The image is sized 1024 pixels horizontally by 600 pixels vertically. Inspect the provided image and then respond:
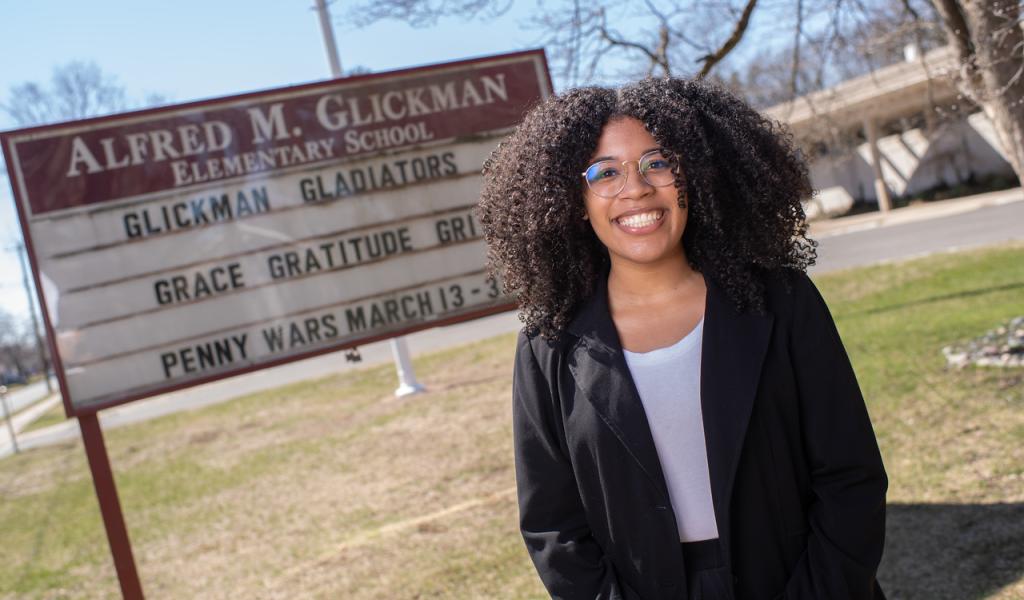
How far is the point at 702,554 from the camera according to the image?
2.06 m

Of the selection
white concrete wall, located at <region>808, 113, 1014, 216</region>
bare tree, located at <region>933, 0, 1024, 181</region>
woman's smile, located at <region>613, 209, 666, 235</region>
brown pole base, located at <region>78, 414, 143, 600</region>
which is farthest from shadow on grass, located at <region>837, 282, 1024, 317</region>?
white concrete wall, located at <region>808, 113, 1014, 216</region>

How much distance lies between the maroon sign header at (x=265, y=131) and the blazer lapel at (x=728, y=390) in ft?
10.3

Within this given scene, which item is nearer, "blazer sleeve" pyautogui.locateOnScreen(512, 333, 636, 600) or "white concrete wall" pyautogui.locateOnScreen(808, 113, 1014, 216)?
"blazer sleeve" pyautogui.locateOnScreen(512, 333, 636, 600)

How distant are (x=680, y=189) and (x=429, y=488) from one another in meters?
5.42

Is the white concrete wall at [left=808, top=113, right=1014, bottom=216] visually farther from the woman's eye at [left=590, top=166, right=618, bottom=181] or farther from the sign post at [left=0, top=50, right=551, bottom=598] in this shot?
the woman's eye at [left=590, top=166, right=618, bottom=181]

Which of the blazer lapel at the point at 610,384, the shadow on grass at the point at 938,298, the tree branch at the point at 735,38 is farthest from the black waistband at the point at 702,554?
the shadow on grass at the point at 938,298

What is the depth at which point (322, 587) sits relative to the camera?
18.0 ft

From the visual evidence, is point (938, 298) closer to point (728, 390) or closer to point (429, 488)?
point (429, 488)

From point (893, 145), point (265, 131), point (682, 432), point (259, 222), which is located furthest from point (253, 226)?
point (893, 145)

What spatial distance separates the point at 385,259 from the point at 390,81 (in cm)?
99

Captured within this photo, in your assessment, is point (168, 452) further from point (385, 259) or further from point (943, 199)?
point (943, 199)

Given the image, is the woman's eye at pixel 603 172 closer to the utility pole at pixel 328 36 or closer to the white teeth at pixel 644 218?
the white teeth at pixel 644 218

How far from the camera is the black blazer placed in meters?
1.97

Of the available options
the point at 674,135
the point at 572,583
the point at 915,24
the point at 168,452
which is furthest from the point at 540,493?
the point at 168,452
